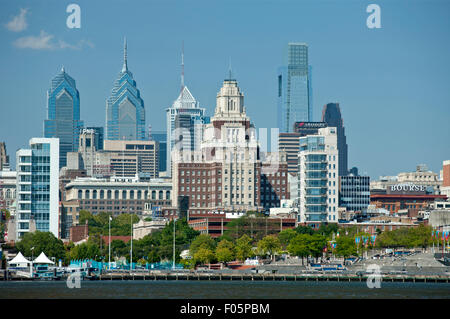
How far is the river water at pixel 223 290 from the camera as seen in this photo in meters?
161

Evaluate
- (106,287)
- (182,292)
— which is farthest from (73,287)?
(182,292)

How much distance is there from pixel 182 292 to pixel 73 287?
72.9 ft

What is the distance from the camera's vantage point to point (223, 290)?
174250mm

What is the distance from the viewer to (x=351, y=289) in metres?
180

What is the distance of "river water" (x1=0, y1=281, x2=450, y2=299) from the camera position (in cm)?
16138
